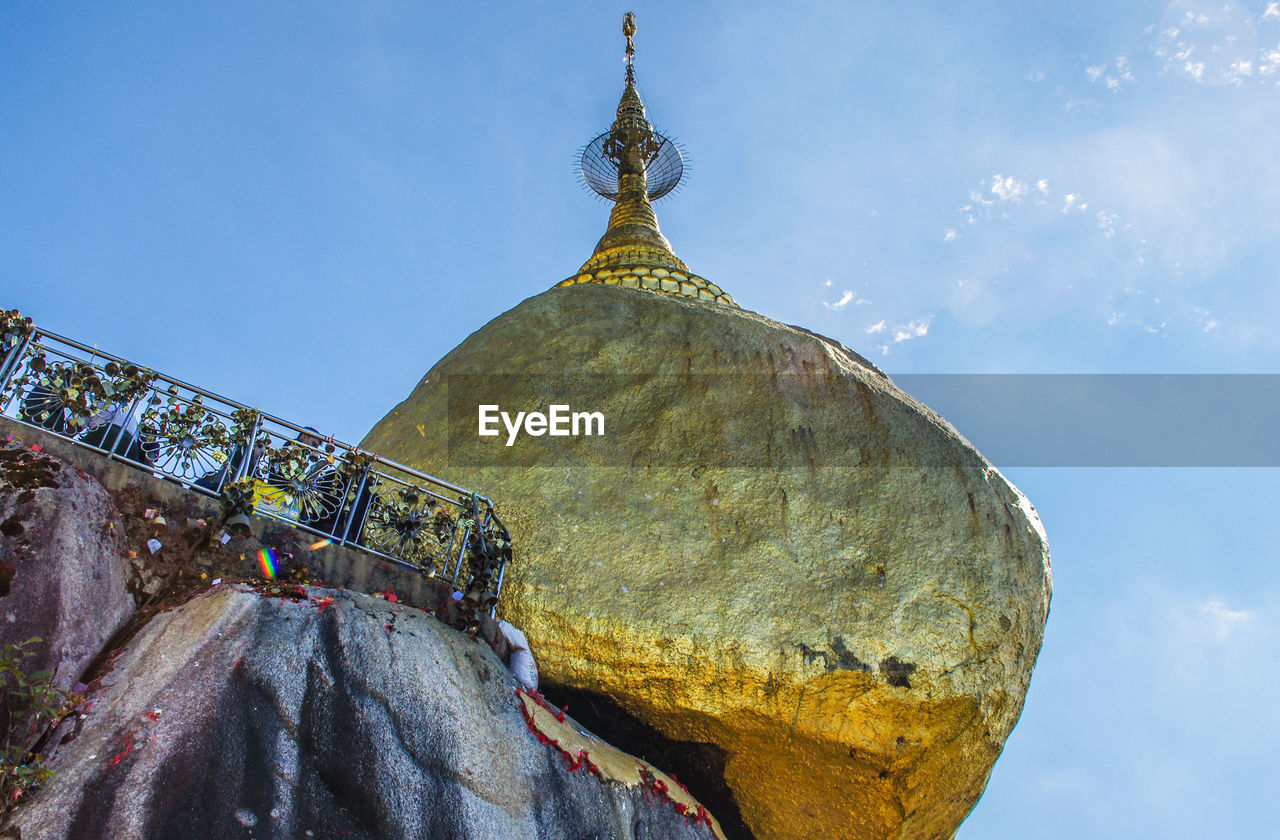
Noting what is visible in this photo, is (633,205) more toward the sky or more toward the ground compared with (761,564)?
more toward the sky

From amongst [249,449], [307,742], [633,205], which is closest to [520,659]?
[307,742]

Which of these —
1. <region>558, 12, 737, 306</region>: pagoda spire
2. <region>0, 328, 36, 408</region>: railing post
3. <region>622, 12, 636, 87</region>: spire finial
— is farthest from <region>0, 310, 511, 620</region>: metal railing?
<region>622, 12, 636, 87</region>: spire finial

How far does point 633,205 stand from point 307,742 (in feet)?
58.2

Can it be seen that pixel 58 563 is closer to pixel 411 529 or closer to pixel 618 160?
pixel 411 529

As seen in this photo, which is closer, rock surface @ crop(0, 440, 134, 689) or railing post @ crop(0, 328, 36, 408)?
rock surface @ crop(0, 440, 134, 689)

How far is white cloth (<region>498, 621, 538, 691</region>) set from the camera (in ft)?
28.1

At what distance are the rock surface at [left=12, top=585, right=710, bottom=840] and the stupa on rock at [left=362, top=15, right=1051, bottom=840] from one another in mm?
1668

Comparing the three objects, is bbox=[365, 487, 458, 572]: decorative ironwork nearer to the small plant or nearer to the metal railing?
the metal railing

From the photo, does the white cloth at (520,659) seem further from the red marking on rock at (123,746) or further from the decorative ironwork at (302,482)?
the red marking on rock at (123,746)

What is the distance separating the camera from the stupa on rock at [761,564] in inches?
360

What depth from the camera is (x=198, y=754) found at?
19.5 feet

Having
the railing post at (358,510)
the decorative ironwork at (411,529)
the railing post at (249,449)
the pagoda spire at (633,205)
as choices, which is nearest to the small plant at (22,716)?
the railing post at (249,449)

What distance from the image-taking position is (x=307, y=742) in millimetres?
6371

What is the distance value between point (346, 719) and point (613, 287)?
848cm
